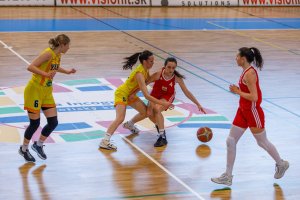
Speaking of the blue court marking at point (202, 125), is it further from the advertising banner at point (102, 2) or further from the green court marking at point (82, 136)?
the advertising banner at point (102, 2)

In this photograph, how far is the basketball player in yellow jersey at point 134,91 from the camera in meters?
10.2

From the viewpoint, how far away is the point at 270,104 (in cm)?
1307

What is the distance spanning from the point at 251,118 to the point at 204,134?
2.02 metres

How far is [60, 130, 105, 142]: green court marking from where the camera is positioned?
1063 cm

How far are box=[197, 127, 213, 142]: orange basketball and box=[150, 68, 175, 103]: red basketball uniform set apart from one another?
648mm

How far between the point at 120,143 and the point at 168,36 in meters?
10.9

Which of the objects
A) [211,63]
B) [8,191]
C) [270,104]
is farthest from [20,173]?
[211,63]

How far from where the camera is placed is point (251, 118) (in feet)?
28.1

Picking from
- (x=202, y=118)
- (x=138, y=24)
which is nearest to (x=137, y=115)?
(x=202, y=118)

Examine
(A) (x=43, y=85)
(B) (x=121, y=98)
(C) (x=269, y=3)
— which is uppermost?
(A) (x=43, y=85)

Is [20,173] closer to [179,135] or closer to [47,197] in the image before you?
[47,197]

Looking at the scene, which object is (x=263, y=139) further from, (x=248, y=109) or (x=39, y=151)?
(x=39, y=151)

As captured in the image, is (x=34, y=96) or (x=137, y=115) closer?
(x=34, y=96)

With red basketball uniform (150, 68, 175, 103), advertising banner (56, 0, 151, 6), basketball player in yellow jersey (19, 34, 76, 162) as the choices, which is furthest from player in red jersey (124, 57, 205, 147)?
advertising banner (56, 0, 151, 6)
